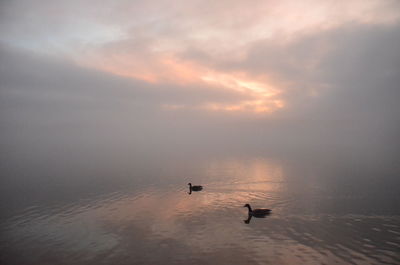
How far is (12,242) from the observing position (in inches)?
1181

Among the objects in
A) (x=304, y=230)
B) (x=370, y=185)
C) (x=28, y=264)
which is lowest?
(x=28, y=264)

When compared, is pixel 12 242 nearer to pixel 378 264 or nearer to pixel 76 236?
pixel 76 236

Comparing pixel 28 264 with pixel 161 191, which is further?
pixel 161 191


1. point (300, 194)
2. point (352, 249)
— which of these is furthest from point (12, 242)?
point (300, 194)

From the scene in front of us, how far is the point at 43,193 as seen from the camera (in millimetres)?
52031

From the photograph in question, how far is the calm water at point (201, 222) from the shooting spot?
25938 mm

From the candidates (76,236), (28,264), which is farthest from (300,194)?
(28,264)

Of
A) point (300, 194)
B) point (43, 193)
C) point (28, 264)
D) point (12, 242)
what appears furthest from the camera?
point (43, 193)

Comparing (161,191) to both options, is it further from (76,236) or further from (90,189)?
(76,236)

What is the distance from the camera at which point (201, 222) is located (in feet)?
114

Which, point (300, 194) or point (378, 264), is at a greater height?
point (300, 194)

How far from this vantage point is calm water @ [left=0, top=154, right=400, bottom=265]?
25938 mm

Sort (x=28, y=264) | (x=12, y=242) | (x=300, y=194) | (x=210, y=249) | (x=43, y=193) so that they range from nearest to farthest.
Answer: (x=28, y=264)
(x=210, y=249)
(x=12, y=242)
(x=300, y=194)
(x=43, y=193)

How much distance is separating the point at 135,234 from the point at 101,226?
6048 mm
